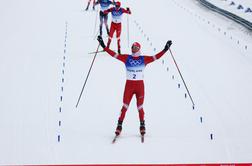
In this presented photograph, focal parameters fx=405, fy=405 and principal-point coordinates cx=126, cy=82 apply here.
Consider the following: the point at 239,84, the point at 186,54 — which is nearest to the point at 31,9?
the point at 186,54

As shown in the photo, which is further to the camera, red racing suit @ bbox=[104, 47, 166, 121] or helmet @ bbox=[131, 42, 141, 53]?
red racing suit @ bbox=[104, 47, 166, 121]

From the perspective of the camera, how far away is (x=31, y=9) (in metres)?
23.2

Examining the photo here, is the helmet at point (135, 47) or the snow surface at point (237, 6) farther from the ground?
the snow surface at point (237, 6)

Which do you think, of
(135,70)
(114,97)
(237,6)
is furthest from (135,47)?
(237,6)

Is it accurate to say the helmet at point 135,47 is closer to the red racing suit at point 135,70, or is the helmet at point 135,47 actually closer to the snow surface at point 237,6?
the red racing suit at point 135,70

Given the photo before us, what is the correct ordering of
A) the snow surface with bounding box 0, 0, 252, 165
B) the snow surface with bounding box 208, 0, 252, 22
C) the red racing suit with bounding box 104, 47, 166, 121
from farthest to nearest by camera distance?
the snow surface with bounding box 208, 0, 252, 22
the red racing suit with bounding box 104, 47, 166, 121
the snow surface with bounding box 0, 0, 252, 165

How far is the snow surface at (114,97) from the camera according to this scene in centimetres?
834

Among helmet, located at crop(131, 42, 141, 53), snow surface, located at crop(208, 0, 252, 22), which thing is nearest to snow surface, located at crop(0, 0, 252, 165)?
helmet, located at crop(131, 42, 141, 53)

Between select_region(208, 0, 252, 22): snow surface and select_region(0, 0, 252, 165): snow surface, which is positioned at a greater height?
select_region(208, 0, 252, 22): snow surface

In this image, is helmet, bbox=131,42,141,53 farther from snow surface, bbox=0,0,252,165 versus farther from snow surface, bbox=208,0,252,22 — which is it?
snow surface, bbox=208,0,252,22

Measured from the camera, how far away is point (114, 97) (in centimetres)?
1134

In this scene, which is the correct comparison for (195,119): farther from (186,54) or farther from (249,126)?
(186,54)

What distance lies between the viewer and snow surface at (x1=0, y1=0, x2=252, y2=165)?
834cm

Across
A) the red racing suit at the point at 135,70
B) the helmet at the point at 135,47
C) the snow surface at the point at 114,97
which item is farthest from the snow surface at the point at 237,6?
the helmet at the point at 135,47
